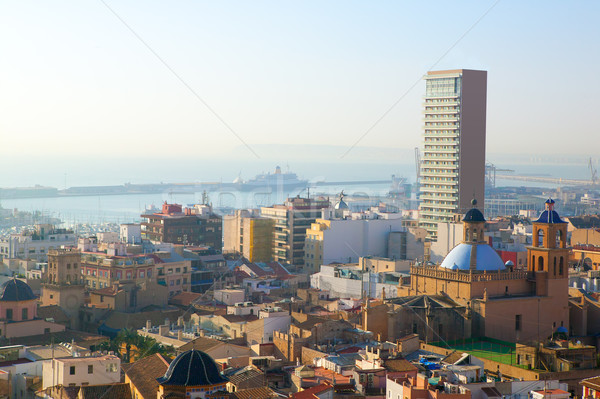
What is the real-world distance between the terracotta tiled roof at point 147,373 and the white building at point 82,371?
1.29 ft

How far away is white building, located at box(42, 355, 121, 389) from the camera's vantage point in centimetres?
2006

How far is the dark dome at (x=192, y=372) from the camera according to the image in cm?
1659

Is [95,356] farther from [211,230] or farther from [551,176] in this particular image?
[551,176]

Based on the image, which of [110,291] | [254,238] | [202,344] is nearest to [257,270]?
[254,238]

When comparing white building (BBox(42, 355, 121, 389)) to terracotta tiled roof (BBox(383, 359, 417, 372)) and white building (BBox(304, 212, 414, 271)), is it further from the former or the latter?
white building (BBox(304, 212, 414, 271))

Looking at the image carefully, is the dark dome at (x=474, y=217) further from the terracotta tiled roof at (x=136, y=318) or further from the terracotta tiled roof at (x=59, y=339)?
the terracotta tiled roof at (x=59, y=339)

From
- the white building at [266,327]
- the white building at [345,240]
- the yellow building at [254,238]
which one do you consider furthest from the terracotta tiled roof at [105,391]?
the yellow building at [254,238]

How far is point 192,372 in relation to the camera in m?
16.7

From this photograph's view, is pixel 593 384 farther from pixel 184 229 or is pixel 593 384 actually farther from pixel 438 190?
pixel 438 190

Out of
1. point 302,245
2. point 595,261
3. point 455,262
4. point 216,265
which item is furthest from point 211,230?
point 455,262

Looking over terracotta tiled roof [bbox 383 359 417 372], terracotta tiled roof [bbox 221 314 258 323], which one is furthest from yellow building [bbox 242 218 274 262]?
terracotta tiled roof [bbox 383 359 417 372]

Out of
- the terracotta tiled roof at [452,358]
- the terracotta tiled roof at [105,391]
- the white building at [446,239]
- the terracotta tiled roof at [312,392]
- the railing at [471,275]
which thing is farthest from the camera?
the white building at [446,239]

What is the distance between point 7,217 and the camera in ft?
315

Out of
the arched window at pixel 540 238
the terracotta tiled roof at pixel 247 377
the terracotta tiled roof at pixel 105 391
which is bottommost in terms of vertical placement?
the terracotta tiled roof at pixel 105 391
